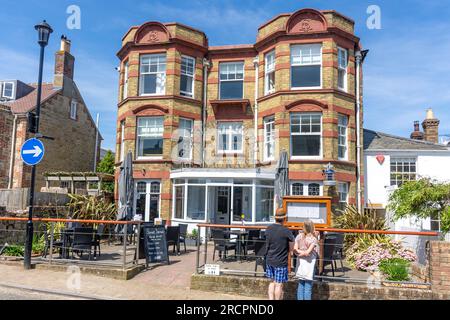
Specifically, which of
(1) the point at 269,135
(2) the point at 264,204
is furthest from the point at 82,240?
(1) the point at 269,135

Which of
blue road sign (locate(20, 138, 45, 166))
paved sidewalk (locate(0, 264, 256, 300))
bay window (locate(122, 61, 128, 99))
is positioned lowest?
paved sidewalk (locate(0, 264, 256, 300))

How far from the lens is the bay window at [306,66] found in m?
17.8

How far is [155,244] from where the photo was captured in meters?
10.7

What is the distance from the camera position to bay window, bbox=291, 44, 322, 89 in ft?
58.2

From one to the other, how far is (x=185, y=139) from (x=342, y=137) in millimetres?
7762

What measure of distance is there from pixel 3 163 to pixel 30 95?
682 cm

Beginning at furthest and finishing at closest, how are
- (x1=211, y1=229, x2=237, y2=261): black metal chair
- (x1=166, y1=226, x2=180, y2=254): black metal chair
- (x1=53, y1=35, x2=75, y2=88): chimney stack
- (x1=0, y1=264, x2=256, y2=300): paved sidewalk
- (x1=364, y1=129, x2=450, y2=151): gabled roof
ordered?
(x1=53, y1=35, x2=75, y2=88): chimney stack, (x1=364, y1=129, x2=450, y2=151): gabled roof, (x1=166, y1=226, x2=180, y2=254): black metal chair, (x1=211, y1=229, x2=237, y2=261): black metal chair, (x1=0, y1=264, x2=256, y2=300): paved sidewalk

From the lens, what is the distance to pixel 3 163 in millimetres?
22125

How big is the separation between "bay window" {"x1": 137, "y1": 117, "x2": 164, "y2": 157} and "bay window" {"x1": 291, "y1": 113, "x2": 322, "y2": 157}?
21.6 ft

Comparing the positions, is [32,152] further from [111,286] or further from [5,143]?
[5,143]

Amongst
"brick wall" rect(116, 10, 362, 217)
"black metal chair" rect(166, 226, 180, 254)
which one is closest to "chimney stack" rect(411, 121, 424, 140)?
"brick wall" rect(116, 10, 362, 217)

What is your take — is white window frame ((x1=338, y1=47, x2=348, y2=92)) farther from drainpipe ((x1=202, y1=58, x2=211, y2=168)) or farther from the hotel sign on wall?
the hotel sign on wall
